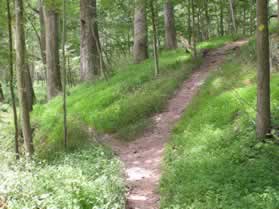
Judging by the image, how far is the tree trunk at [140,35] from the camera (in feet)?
48.2

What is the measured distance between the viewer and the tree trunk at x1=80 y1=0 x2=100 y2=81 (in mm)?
14914

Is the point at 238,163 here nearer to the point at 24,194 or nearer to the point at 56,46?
the point at 24,194

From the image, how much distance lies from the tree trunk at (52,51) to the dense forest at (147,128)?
0.05 meters

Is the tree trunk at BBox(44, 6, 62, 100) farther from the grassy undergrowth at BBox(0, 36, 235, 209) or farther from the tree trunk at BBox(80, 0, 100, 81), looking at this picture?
the grassy undergrowth at BBox(0, 36, 235, 209)

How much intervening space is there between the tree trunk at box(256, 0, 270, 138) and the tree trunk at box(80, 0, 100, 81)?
9.66 metres

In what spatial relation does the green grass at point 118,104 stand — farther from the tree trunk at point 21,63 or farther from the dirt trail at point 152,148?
the tree trunk at point 21,63

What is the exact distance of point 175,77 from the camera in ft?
40.1

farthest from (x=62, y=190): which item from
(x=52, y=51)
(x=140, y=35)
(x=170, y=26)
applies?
(x=170, y=26)

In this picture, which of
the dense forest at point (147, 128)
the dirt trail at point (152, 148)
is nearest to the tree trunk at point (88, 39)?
the dense forest at point (147, 128)

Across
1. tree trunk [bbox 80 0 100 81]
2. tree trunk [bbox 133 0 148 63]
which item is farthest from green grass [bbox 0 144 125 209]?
tree trunk [bbox 80 0 100 81]

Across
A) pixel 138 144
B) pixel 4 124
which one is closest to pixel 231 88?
pixel 138 144

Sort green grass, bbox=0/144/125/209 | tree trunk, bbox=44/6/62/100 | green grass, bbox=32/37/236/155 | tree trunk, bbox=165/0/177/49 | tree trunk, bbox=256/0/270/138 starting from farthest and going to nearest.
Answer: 1. tree trunk, bbox=165/0/177/49
2. tree trunk, bbox=44/6/62/100
3. green grass, bbox=32/37/236/155
4. tree trunk, bbox=256/0/270/138
5. green grass, bbox=0/144/125/209

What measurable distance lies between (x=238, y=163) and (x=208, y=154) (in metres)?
0.74

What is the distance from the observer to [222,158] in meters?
6.27
